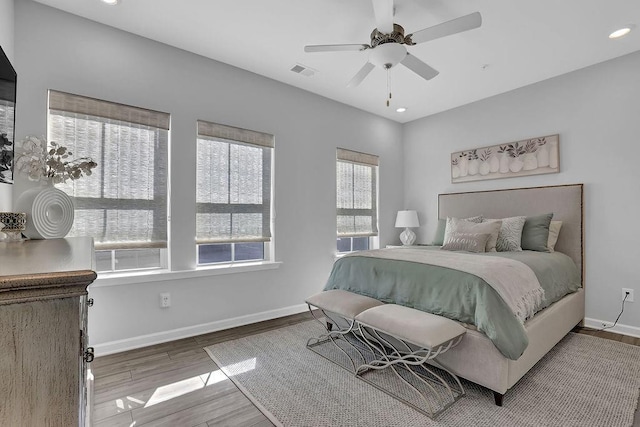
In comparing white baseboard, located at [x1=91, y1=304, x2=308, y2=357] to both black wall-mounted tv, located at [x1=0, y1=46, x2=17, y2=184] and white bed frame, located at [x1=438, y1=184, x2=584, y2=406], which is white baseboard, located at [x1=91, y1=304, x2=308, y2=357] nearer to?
black wall-mounted tv, located at [x1=0, y1=46, x2=17, y2=184]

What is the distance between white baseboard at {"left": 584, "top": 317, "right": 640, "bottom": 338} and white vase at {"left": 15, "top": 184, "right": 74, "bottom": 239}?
185 inches

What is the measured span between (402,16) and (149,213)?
2.69 metres

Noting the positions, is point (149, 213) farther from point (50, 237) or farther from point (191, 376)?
point (191, 376)

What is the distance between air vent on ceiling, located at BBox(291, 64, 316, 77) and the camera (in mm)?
3331

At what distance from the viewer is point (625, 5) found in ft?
7.84

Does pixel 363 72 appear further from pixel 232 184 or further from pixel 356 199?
pixel 356 199

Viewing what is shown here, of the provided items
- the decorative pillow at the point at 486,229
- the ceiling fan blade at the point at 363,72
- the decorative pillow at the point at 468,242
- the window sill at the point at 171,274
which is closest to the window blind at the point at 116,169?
the window sill at the point at 171,274

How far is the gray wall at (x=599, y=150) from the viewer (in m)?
3.13

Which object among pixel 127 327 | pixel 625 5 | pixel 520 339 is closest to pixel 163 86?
pixel 127 327

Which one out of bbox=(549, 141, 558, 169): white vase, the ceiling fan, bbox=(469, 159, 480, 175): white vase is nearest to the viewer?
the ceiling fan

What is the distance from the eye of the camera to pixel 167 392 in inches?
81.1

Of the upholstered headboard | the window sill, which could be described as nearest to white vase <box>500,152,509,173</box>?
the upholstered headboard

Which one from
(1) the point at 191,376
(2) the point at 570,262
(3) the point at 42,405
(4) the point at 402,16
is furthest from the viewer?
(2) the point at 570,262

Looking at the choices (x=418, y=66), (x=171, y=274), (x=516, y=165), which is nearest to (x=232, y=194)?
(x=171, y=274)
